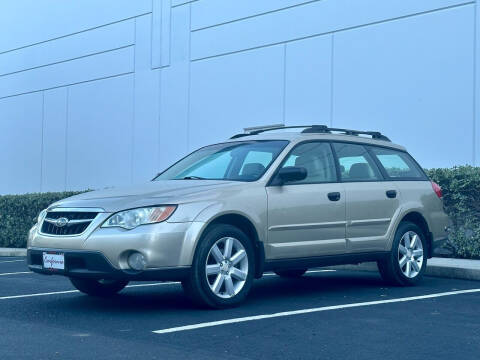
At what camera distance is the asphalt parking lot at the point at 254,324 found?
17.9 feet

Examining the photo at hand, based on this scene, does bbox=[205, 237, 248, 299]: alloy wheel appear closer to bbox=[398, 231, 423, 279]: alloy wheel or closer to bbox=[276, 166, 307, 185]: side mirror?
bbox=[276, 166, 307, 185]: side mirror

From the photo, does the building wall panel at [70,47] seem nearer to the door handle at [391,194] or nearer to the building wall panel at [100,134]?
the building wall panel at [100,134]

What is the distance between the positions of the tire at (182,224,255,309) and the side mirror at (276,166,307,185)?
2.34ft

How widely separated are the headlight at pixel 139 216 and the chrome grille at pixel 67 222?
216mm

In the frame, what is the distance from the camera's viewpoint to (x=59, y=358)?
5.20 m

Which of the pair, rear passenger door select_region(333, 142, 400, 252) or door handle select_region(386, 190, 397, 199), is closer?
rear passenger door select_region(333, 142, 400, 252)

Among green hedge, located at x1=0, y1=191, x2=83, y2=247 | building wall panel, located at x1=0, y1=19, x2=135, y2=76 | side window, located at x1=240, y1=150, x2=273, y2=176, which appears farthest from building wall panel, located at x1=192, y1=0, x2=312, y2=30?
side window, located at x1=240, y1=150, x2=273, y2=176

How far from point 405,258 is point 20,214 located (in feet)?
40.5

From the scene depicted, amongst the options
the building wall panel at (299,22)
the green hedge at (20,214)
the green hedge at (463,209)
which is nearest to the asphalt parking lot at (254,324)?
the green hedge at (463,209)

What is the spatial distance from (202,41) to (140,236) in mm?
12615

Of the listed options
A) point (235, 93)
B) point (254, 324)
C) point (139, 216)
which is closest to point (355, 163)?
point (139, 216)

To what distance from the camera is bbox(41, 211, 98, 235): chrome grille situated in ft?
23.4

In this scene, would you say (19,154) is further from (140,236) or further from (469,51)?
(140,236)

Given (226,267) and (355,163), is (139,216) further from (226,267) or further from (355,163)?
(355,163)
